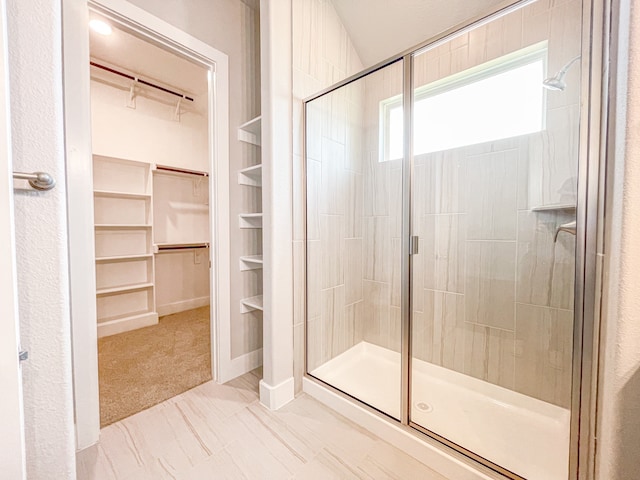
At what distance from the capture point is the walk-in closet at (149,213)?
224 cm

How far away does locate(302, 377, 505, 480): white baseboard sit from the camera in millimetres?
1100

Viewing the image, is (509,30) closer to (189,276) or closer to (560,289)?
(560,289)

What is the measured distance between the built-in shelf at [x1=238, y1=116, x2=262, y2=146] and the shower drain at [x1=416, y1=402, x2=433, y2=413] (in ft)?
6.82

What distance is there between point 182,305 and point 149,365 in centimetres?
144

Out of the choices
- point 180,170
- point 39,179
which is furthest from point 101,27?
point 39,179

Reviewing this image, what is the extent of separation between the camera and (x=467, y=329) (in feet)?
5.90

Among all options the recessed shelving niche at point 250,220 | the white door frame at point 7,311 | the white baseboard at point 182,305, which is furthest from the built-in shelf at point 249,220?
the white baseboard at point 182,305

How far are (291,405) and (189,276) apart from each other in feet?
8.34

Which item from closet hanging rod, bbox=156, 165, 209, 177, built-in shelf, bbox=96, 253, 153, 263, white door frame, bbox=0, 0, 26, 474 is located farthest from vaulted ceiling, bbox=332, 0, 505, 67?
built-in shelf, bbox=96, 253, 153, 263

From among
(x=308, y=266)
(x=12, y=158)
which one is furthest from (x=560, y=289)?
(x=12, y=158)

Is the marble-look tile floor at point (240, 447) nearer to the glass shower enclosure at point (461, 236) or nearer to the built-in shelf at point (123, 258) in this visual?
the glass shower enclosure at point (461, 236)

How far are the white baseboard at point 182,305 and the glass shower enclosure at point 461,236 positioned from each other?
2370 millimetres

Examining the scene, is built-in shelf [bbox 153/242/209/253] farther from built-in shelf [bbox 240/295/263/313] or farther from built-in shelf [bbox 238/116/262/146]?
built-in shelf [bbox 238/116/262/146]

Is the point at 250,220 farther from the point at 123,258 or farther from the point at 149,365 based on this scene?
the point at 123,258
